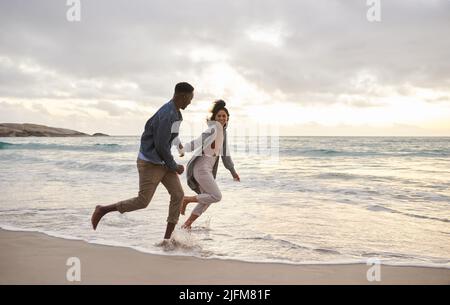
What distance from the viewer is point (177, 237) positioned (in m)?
5.82

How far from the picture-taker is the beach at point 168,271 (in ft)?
13.9

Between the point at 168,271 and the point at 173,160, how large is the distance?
51.7 inches

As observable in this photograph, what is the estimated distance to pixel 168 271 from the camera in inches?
179

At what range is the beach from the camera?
167 inches

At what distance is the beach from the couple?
2.29 ft

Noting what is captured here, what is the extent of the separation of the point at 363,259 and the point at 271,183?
7870 millimetres

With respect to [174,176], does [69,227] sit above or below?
below

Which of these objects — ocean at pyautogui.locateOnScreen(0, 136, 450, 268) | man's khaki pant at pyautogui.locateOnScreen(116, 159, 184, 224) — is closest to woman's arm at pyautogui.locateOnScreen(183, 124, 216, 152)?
man's khaki pant at pyautogui.locateOnScreen(116, 159, 184, 224)

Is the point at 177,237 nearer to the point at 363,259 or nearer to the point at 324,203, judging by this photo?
the point at 363,259
